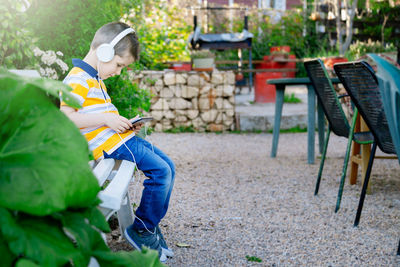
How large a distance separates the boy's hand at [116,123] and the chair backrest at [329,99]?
1.77 meters

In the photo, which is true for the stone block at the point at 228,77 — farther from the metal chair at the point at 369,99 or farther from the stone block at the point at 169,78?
the metal chair at the point at 369,99

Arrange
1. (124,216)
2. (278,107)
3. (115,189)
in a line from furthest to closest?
(278,107) < (124,216) < (115,189)

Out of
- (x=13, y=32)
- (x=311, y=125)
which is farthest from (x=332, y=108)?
(x=13, y=32)

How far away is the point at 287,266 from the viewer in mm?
2367

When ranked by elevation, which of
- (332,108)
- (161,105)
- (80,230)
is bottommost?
(161,105)

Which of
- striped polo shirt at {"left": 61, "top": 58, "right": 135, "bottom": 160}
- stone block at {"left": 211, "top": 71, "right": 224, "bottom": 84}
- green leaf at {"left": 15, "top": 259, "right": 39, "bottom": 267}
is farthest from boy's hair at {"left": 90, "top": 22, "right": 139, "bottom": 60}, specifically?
stone block at {"left": 211, "top": 71, "right": 224, "bottom": 84}

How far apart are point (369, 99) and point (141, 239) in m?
1.49

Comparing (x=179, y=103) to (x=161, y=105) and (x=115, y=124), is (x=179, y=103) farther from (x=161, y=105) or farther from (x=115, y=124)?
(x=115, y=124)

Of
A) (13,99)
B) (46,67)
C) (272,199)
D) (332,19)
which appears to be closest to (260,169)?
(272,199)

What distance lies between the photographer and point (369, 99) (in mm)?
2779

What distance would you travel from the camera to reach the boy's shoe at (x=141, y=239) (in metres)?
2.27

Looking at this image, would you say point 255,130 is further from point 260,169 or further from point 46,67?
point 46,67

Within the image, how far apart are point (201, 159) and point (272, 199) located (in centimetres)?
173

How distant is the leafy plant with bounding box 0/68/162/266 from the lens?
808mm
